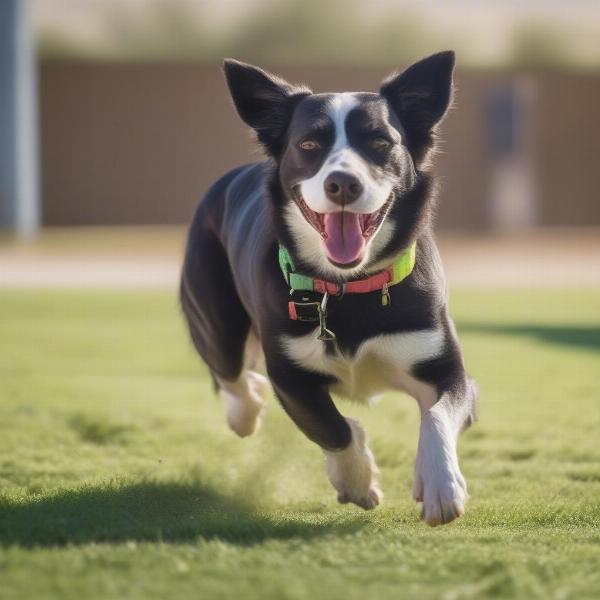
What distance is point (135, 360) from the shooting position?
389 inches

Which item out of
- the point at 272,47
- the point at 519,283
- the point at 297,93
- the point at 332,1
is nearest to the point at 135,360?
the point at 297,93

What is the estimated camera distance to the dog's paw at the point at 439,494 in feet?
13.6

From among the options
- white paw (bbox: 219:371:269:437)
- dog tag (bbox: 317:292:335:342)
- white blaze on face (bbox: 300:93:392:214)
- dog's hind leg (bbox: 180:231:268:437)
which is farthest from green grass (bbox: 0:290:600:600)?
white blaze on face (bbox: 300:93:392:214)

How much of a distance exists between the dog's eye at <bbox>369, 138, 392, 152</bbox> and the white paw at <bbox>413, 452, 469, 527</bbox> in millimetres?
1188

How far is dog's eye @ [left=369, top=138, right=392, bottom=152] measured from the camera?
15.7ft

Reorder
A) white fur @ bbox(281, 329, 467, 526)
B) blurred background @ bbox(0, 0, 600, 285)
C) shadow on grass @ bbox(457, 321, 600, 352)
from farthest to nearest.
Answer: blurred background @ bbox(0, 0, 600, 285), shadow on grass @ bbox(457, 321, 600, 352), white fur @ bbox(281, 329, 467, 526)

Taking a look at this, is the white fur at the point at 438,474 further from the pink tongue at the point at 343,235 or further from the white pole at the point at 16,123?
the white pole at the point at 16,123

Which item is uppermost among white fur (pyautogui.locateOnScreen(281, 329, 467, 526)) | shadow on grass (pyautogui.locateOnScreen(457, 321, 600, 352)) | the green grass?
white fur (pyautogui.locateOnScreen(281, 329, 467, 526))

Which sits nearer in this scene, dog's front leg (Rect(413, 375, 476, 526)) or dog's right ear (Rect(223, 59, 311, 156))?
dog's front leg (Rect(413, 375, 476, 526))

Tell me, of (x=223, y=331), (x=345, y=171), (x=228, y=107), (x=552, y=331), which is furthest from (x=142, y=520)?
(x=228, y=107)

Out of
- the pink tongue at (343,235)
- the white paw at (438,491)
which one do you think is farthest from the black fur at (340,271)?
the white paw at (438,491)

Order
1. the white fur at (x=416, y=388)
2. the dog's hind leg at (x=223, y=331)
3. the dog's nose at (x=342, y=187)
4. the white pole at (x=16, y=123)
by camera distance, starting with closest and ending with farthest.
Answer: the white fur at (x=416, y=388), the dog's nose at (x=342, y=187), the dog's hind leg at (x=223, y=331), the white pole at (x=16, y=123)

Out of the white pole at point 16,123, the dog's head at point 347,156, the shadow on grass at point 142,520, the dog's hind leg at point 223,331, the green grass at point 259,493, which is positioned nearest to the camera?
the green grass at point 259,493

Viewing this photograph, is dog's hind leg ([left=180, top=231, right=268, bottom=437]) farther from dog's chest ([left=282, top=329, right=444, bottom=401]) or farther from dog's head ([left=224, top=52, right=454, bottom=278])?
dog's chest ([left=282, top=329, right=444, bottom=401])
